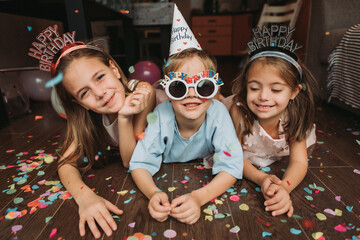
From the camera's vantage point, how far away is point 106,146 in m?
1.28

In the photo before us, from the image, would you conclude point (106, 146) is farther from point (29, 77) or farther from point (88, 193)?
point (29, 77)

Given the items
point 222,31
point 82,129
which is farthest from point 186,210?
point 222,31

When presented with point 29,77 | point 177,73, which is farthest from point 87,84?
point 29,77

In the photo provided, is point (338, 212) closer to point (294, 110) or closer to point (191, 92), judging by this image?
point (294, 110)

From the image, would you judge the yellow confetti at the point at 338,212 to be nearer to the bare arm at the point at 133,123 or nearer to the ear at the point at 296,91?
the ear at the point at 296,91

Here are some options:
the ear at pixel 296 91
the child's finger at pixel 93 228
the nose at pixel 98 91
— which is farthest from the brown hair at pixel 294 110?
the child's finger at pixel 93 228

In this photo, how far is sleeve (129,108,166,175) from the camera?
1.06 m

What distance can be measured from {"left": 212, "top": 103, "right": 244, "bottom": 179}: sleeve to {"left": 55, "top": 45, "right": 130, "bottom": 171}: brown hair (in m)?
0.45

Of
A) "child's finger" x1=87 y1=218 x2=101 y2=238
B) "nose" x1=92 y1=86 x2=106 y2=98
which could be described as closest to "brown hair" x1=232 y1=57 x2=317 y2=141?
"nose" x1=92 y1=86 x2=106 y2=98

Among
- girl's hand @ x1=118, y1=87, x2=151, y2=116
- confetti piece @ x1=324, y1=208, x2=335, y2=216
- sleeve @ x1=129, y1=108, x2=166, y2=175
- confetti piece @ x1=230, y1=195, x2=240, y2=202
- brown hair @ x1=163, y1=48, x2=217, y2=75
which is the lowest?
confetti piece @ x1=230, y1=195, x2=240, y2=202

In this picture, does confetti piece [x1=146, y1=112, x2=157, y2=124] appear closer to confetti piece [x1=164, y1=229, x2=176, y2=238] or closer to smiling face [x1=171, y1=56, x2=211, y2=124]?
smiling face [x1=171, y1=56, x2=211, y2=124]

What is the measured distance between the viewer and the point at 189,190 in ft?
3.38

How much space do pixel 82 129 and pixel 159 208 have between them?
0.57 metres

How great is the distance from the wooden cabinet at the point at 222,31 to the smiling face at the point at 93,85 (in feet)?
13.0
